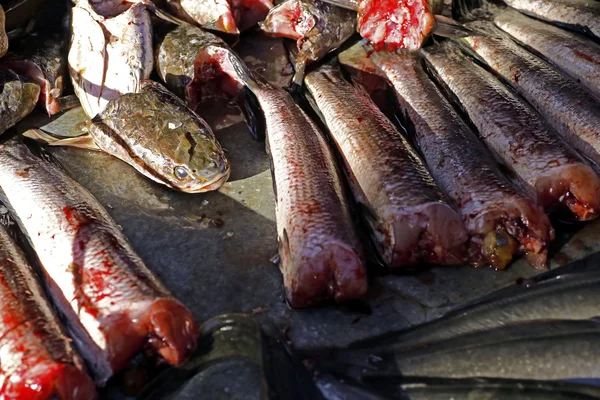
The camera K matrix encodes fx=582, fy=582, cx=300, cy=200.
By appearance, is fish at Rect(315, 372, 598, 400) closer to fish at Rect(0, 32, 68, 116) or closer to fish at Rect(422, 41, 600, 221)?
fish at Rect(422, 41, 600, 221)

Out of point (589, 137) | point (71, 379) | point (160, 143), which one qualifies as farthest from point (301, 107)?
point (71, 379)

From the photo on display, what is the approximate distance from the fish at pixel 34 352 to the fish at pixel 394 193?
79.3 inches

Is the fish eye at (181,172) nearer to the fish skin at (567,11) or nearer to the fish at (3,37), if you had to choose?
the fish at (3,37)

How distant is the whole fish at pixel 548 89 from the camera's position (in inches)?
177

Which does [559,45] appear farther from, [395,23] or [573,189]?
[573,189]

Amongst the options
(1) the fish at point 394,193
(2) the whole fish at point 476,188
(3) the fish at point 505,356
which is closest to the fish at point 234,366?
(3) the fish at point 505,356

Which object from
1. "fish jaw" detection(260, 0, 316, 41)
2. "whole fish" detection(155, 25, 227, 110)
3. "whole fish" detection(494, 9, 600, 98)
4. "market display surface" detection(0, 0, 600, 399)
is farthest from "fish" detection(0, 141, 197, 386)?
"whole fish" detection(494, 9, 600, 98)

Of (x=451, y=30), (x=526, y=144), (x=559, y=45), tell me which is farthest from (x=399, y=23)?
(x=526, y=144)

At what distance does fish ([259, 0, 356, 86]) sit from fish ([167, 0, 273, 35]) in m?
0.25

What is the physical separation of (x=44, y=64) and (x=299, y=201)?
3.02 metres

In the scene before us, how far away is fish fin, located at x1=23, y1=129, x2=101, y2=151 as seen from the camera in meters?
4.86

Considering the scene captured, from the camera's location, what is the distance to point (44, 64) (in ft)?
17.6

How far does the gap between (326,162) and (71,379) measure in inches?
89.1

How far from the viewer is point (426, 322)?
3547 millimetres
